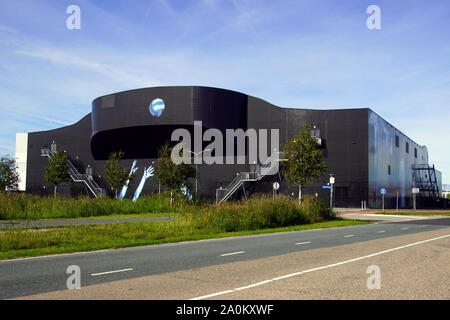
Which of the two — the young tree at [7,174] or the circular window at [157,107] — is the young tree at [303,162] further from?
the young tree at [7,174]

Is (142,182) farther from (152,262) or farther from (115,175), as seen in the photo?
(152,262)

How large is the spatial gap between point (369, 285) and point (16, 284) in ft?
20.7

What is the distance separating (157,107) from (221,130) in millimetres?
8308

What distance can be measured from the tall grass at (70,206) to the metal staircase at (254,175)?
19435mm

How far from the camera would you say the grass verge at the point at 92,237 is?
14.1m

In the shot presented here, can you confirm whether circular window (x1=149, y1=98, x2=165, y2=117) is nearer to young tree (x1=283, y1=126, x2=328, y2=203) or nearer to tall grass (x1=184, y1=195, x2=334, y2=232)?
young tree (x1=283, y1=126, x2=328, y2=203)

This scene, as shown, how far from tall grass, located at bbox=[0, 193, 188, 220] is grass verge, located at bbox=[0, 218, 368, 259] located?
505 centimetres

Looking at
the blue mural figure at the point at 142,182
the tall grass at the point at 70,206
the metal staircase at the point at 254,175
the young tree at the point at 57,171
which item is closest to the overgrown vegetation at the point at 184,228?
the tall grass at the point at 70,206

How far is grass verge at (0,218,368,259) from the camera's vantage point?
14054 millimetres

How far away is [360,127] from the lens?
176 ft

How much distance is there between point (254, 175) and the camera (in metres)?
55.7

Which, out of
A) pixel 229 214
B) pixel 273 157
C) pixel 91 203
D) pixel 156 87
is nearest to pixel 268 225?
pixel 229 214

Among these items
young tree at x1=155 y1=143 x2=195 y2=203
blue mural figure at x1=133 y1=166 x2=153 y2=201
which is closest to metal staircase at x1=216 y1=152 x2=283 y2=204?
blue mural figure at x1=133 y1=166 x2=153 y2=201
